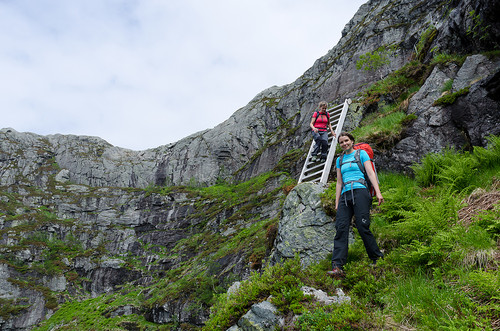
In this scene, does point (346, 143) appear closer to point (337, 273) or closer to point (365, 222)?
point (365, 222)

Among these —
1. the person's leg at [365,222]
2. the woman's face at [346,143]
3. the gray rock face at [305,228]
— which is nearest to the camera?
the person's leg at [365,222]

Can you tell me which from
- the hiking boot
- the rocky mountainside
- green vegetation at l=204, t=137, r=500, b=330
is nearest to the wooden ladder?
the rocky mountainside

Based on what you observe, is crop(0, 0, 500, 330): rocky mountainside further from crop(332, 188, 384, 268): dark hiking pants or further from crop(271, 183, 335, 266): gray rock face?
crop(332, 188, 384, 268): dark hiking pants

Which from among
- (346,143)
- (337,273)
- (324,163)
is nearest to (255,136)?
(324,163)

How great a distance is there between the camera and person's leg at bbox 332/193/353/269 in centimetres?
486

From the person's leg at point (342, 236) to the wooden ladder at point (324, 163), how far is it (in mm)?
2830

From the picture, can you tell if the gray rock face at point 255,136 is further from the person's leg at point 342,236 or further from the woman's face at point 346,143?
the person's leg at point 342,236

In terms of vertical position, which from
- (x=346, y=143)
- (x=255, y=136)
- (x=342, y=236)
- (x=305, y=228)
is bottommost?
(x=305, y=228)

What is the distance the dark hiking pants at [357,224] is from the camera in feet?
15.4

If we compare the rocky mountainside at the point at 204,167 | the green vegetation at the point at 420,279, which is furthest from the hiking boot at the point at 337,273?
the rocky mountainside at the point at 204,167

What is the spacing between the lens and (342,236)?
4.98 meters

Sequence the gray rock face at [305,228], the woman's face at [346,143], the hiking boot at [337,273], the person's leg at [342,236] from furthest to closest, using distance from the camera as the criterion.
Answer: the gray rock face at [305,228], the woman's face at [346,143], the person's leg at [342,236], the hiking boot at [337,273]

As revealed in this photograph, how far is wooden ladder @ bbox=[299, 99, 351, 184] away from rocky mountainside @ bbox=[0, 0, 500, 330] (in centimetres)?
57

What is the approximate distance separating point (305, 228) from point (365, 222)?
239 centimetres
